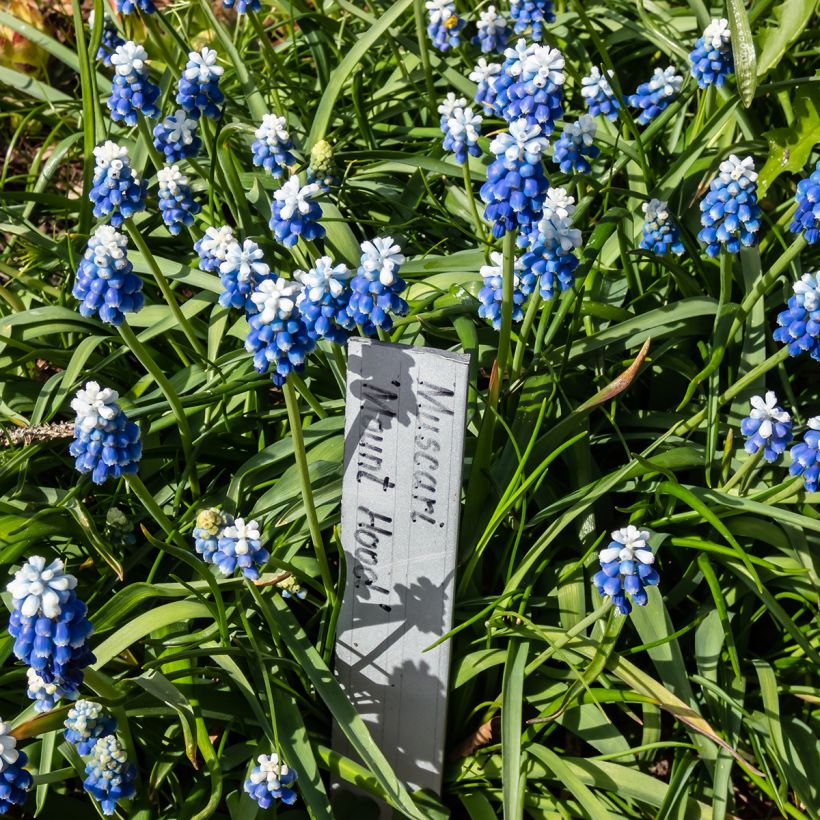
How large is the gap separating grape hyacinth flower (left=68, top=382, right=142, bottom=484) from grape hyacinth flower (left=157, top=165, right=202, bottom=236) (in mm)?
1101

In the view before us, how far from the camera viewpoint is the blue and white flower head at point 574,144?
3191 mm

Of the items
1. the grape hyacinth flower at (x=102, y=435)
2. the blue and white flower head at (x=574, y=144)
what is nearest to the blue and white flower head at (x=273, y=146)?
the blue and white flower head at (x=574, y=144)

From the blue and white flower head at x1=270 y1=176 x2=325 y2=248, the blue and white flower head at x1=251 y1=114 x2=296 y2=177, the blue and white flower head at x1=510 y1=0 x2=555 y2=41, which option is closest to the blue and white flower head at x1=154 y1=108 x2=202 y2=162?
the blue and white flower head at x1=251 y1=114 x2=296 y2=177

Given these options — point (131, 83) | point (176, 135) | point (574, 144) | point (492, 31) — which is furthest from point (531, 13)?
point (131, 83)

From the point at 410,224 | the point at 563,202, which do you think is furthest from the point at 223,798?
the point at 410,224

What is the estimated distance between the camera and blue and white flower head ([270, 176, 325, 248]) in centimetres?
263

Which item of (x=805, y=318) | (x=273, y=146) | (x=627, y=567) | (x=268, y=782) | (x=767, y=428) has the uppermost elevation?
(x=273, y=146)

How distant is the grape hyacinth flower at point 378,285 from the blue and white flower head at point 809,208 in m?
1.28

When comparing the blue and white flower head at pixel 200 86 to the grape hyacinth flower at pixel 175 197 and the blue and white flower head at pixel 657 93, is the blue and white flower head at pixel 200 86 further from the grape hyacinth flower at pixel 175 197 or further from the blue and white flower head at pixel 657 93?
the blue and white flower head at pixel 657 93

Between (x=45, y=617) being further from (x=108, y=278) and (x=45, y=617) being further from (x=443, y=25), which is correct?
(x=443, y=25)

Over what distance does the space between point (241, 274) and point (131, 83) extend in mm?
1155

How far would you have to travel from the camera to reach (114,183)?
2883 mm

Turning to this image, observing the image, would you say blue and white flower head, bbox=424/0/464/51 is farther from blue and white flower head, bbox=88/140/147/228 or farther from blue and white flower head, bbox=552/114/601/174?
blue and white flower head, bbox=88/140/147/228

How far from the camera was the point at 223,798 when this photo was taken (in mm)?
2941
